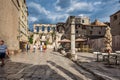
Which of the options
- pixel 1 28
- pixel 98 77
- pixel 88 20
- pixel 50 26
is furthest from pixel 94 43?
pixel 50 26

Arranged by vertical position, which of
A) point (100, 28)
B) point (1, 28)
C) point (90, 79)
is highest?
point (100, 28)

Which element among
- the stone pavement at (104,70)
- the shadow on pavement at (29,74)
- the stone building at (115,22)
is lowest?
the shadow on pavement at (29,74)

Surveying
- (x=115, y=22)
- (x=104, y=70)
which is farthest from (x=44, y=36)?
(x=104, y=70)

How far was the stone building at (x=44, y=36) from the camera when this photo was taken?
7375 cm

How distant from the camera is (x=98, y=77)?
25.1ft

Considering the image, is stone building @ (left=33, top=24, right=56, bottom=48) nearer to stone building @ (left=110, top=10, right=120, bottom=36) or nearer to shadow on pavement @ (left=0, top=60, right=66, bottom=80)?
stone building @ (left=110, top=10, right=120, bottom=36)

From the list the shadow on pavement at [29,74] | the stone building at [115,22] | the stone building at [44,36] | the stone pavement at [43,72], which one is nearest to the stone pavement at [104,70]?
the stone pavement at [43,72]

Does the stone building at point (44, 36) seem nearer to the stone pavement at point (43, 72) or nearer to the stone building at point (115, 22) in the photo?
the stone building at point (115, 22)

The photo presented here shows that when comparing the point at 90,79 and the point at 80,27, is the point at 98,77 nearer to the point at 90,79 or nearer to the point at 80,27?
the point at 90,79

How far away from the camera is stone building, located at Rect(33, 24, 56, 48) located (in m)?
73.8

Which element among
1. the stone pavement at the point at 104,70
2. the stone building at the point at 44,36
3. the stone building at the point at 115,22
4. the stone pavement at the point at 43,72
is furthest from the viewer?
the stone building at the point at 44,36

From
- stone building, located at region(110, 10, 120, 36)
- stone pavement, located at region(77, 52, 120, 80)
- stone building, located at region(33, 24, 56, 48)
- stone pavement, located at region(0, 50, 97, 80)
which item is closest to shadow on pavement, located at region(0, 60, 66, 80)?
stone pavement, located at region(0, 50, 97, 80)

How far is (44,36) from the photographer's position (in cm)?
7769

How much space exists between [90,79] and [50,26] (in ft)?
268
